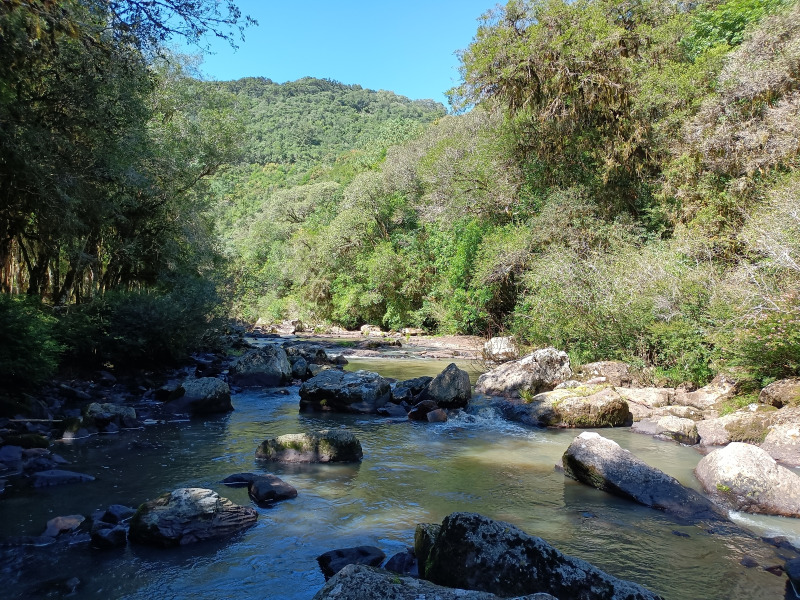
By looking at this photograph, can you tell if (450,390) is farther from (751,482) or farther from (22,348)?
(22,348)

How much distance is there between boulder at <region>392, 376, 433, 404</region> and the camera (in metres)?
13.7

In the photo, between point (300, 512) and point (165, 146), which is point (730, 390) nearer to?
point (300, 512)

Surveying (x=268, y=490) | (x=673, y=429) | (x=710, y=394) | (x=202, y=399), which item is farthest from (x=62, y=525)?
(x=710, y=394)

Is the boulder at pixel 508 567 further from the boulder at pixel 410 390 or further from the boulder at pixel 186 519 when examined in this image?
the boulder at pixel 410 390

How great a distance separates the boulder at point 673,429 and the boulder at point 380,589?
836cm

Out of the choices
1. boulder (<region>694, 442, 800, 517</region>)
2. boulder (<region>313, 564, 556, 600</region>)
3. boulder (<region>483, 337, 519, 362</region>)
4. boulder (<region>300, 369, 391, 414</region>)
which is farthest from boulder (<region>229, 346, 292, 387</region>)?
boulder (<region>313, 564, 556, 600</region>)

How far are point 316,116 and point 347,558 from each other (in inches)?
4008

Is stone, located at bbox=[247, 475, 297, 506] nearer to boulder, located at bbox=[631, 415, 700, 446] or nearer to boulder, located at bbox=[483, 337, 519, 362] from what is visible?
boulder, located at bbox=[631, 415, 700, 446]

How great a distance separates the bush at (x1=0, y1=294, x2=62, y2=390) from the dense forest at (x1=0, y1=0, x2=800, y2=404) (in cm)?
5

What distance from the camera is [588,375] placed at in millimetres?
14656

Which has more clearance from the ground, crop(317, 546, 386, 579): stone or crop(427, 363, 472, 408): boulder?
crop(427, 363, 472, 408): boulder

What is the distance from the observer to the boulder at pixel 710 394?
39.4 feet

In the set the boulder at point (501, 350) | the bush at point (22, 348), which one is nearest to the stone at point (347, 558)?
the bush at point (22, 348)

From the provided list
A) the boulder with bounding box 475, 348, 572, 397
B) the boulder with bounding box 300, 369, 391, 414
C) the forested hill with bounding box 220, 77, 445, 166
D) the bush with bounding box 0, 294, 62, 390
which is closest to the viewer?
the bush with bounding box 0, 294, 62, 390
